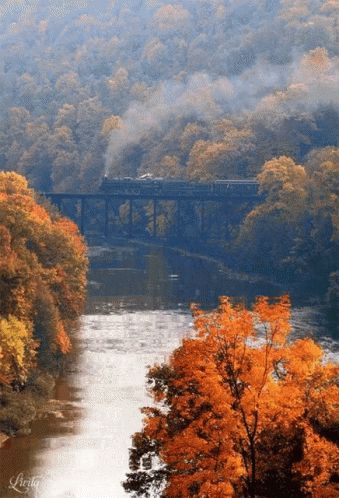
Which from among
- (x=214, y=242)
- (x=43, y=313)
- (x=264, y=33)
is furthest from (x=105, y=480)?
(x=264, y=33)

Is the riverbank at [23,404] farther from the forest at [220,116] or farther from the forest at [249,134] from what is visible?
the forest at [220,116]

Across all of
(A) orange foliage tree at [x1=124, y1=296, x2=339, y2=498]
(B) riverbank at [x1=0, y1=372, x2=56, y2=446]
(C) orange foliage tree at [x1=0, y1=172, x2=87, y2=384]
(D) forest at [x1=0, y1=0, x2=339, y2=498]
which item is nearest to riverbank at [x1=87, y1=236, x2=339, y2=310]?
(D) forest at [x1=0, y1=0, x2=339, y2=498]

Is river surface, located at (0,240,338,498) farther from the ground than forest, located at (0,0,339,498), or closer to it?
closer to it

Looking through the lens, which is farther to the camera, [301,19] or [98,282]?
[301,19]

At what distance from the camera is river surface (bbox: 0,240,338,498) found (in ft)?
141

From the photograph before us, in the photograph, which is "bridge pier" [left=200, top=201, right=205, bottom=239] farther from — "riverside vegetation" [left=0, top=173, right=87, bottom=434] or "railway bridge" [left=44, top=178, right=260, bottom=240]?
"riverside vegetation" [left=0, top=173, right=87, bottom=434]

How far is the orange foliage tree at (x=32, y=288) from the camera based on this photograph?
50.9 metres

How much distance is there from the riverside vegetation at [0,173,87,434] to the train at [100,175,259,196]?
59.5 m

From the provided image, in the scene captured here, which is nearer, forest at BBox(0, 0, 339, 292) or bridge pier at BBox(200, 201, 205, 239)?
forest at BBox(0, 0, 339, 292)

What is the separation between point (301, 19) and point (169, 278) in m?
89.3

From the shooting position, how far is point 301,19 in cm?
17888

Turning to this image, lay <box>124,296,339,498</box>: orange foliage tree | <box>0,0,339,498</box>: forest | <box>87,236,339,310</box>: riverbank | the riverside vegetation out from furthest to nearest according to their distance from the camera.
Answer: <box>87,236,339,310</box>: riverbank → the riverside vegetation → <box>0,0,339,498</box>: forest → <box>124,296,339,498</box>: orange foliage tree

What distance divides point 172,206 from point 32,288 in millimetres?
83847

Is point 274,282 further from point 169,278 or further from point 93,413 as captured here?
point 93,413
